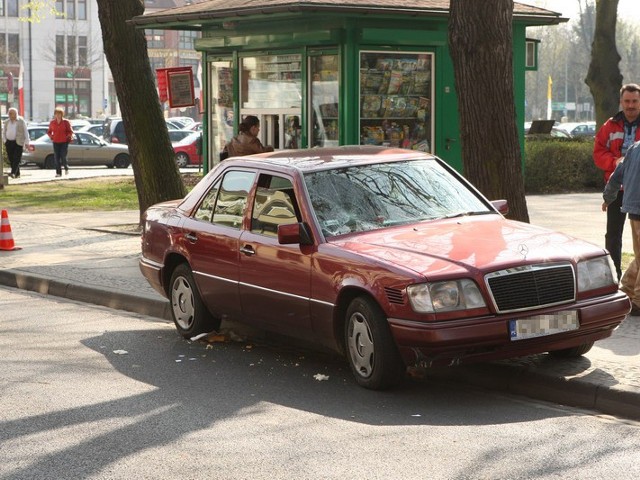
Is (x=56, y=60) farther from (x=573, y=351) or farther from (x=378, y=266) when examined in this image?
(x=378, y=266)

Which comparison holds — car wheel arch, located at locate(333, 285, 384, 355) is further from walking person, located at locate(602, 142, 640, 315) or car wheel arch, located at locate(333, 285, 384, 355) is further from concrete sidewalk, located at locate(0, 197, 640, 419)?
walking person, located at locate(602, 142, 640, 315)

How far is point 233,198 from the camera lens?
9750 millimetres

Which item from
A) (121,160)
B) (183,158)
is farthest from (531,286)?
(121,160)

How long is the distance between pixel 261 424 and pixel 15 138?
26.5 m

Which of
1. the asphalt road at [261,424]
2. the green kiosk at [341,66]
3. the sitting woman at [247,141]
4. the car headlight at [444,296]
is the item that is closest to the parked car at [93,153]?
the green kiosk at [341,66]

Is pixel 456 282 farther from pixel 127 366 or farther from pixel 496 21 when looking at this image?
pixel 496 21

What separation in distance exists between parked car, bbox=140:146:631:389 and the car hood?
1 centimetres

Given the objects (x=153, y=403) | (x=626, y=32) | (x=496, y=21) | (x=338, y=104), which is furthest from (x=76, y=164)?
(x=626, y=32)

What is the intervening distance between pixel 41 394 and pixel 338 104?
10006 mm

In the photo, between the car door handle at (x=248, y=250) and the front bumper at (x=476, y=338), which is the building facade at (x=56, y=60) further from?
the front bumper at (x=476, y=338)

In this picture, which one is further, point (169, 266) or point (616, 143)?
point (616, 143)

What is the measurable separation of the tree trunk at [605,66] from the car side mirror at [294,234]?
22.7 m

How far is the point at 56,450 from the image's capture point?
658 cm

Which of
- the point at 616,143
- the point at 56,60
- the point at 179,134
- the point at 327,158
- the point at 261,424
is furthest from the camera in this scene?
the point at 56,60
